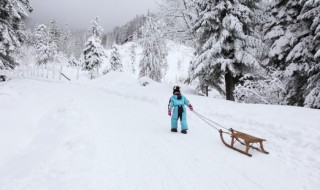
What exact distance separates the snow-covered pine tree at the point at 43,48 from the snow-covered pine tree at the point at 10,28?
131 ft

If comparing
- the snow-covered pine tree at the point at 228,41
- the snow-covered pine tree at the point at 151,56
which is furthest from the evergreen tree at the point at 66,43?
the snow-covered pine tree at the point at 228,41

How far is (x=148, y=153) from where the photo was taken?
19.7ft

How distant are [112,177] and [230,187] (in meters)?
2.28

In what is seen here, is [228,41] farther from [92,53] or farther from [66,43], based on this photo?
[66,43]

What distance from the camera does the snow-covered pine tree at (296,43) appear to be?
39.0ft

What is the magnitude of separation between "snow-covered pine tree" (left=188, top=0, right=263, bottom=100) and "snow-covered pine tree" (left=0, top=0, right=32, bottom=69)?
14.8 metres

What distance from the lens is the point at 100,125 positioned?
8.73 meters

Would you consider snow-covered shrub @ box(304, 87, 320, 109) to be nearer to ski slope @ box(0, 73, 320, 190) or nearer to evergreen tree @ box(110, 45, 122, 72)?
ski slope @ box(0, 73, 320, 190)

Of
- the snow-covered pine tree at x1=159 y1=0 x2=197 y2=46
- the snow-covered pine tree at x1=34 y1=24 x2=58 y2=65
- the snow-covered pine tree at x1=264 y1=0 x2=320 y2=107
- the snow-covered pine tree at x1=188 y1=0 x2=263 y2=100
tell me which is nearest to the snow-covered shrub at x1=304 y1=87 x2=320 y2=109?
the snow-covered pine tree at x1=264 y1=0 x2=320 y2=107

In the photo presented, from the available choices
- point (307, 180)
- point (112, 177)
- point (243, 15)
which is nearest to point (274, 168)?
point (307, 180)

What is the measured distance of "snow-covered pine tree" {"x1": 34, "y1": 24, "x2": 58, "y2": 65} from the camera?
58.0 meters

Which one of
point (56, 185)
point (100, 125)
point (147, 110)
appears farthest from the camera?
point (147, 110)

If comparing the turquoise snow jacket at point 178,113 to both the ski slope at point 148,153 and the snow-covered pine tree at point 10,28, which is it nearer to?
the ski slope at point 148,153

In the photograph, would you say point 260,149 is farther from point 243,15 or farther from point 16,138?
point 243,15
